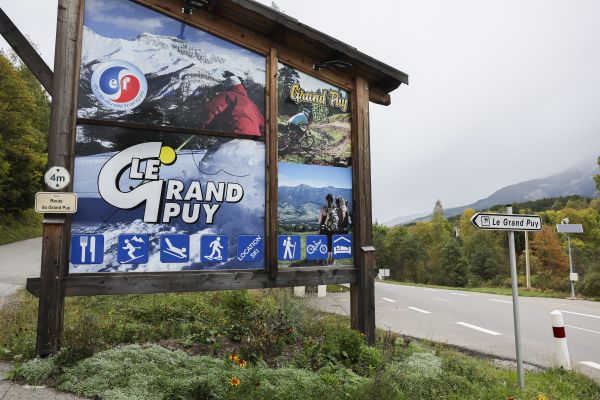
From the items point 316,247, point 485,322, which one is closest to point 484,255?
point 485,322

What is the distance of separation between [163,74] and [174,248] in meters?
2.47

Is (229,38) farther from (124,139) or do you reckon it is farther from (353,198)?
(353,198)

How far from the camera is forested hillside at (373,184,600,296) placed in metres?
48.8

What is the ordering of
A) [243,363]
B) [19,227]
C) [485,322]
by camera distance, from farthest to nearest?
1. [19,227]
2. [485,322]
3. [243,363]

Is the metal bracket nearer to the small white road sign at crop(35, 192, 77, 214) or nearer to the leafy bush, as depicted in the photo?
the small white road sign at crop(35, 192, 77, 214)

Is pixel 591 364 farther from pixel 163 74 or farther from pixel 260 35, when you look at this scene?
pixel 163 74

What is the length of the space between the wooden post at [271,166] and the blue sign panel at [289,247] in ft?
0.54

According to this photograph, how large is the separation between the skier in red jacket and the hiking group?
167 centimetres

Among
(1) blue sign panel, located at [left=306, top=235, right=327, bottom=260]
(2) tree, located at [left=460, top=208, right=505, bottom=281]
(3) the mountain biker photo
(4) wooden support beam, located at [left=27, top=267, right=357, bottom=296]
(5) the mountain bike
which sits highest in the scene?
(3) the mountain biker photo

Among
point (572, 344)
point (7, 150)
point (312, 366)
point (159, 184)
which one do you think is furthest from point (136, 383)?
point (7, 150)

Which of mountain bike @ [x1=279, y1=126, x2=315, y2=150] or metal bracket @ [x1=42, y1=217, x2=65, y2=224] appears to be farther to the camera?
mountain bike @ [x1=279, y1=126, x2=315, y2=150]

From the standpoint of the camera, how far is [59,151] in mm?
5250

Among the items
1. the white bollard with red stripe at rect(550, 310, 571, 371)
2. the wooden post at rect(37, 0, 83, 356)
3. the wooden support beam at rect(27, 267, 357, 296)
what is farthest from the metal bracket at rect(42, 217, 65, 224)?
the white bollard with red stripe at rect(550, 310, 571, 371)

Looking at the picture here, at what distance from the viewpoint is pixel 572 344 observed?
8969 mm
